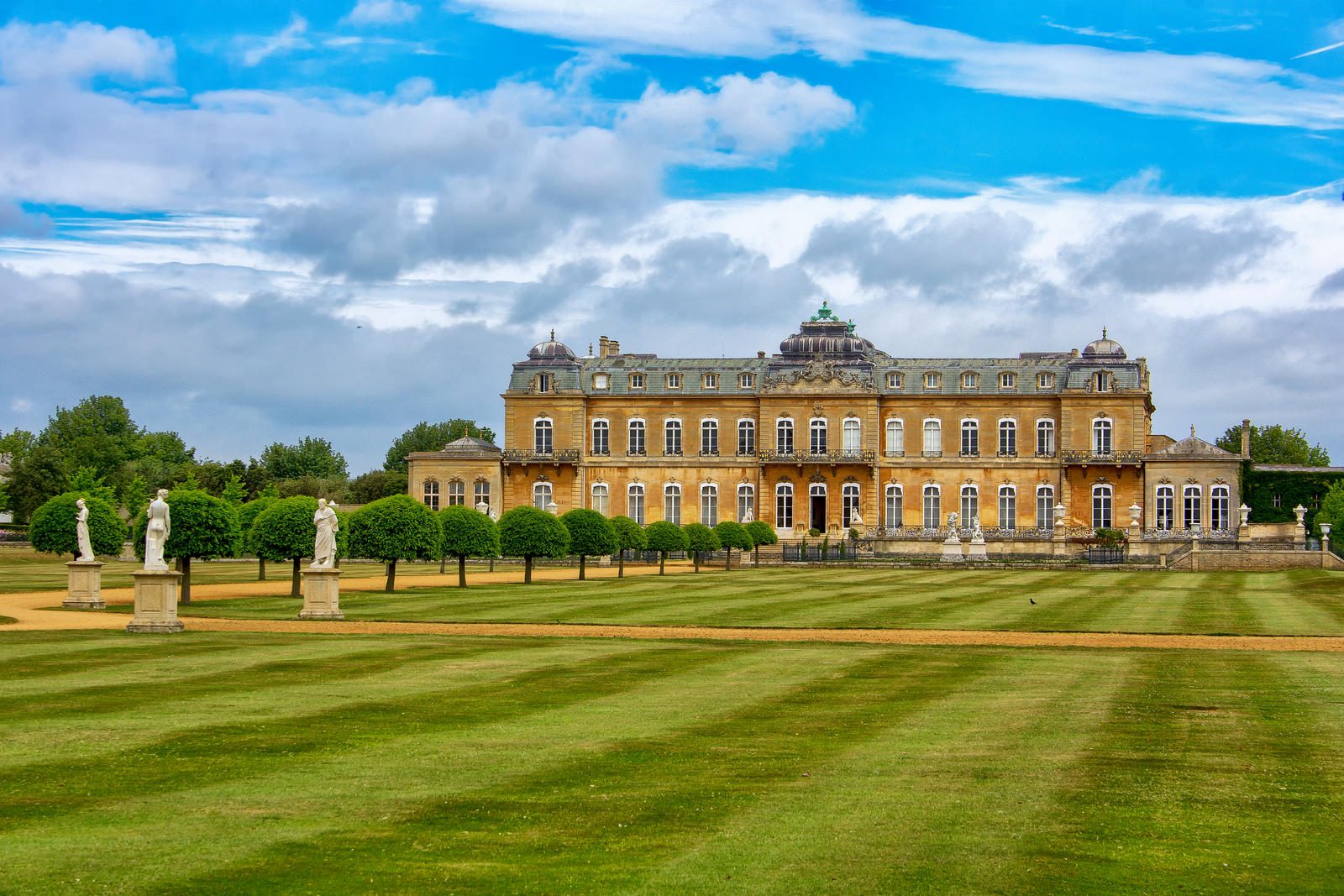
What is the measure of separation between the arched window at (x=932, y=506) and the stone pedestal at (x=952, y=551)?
39.9 ft

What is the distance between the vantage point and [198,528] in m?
34.8

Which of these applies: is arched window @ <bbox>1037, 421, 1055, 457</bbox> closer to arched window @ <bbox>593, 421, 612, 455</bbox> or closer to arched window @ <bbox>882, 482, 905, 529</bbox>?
arched window @ <bbox>882, 482, 905, 529</bbox>

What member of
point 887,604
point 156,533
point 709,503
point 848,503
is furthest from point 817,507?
point 156,533

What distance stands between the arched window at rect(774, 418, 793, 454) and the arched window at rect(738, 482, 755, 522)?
9.19 ft

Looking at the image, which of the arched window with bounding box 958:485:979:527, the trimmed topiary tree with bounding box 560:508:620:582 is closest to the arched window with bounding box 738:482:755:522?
→ the arched window with bounding box 958:485:979:527

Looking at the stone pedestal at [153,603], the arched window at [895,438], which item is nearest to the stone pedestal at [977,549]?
the arched window at [895,438]

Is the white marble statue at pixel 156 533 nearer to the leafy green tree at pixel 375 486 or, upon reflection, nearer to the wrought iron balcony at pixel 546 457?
the wrought iron balcony at pixel 546 457

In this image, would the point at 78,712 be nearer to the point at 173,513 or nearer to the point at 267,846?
the point at 267,846

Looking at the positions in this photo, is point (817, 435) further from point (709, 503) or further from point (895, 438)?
point (709, 503)

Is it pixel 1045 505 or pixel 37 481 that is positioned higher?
pixel 37 481

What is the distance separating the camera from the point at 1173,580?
49656 mm

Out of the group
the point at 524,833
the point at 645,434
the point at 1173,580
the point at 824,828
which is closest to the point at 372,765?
the point at 524,833

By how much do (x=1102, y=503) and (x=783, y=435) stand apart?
1764 cm

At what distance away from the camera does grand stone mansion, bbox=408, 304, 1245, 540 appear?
242ft
